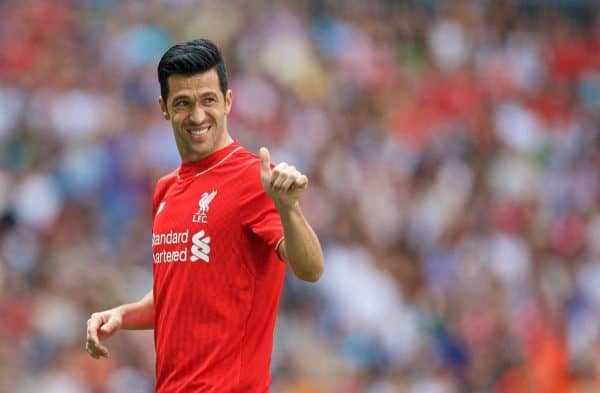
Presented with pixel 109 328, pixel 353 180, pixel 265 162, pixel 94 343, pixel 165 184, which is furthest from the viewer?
pixel 353 180

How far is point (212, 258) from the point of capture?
180 inches

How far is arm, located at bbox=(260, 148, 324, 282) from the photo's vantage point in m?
3.99

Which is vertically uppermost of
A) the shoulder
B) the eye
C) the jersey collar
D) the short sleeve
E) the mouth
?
the eye

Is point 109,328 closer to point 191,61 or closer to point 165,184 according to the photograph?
point 165,184

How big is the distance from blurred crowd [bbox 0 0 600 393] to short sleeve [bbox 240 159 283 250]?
15.5 feet

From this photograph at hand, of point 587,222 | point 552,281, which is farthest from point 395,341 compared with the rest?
point 587,222

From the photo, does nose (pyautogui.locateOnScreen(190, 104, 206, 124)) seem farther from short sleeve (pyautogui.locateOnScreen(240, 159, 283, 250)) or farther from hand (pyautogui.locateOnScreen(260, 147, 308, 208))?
hand (pyautogui.locateOnScreen(260, 147, 308, 208))

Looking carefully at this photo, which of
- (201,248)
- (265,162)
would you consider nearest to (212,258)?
(201,248)

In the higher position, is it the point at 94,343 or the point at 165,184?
the point at 165,184

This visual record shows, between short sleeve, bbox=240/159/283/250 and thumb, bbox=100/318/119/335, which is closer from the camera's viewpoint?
short sleeve, bbox=240/159/283/250

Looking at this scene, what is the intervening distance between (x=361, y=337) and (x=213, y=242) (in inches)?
244

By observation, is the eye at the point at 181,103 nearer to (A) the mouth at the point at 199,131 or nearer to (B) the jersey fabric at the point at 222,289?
(A) the mouth at the point at 199,131

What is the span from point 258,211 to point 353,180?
7203mm

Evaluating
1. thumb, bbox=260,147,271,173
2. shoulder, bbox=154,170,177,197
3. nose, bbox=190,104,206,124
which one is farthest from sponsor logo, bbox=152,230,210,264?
thumb, bbox=260,147,271,173
